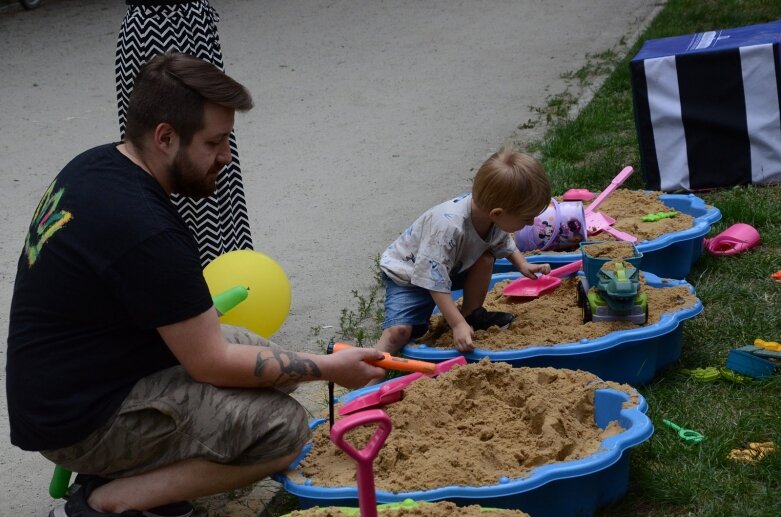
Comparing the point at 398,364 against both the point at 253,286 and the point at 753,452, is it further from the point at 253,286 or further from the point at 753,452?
the point at 753,452

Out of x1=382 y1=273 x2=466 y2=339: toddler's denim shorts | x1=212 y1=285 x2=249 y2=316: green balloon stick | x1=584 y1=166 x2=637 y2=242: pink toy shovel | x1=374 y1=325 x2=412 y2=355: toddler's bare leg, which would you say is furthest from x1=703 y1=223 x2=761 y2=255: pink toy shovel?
x1=212 y1=285 x2=249 y2=316: green balloon stick

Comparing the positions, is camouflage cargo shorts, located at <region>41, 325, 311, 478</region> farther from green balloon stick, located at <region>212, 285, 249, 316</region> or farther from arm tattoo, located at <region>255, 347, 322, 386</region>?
green balloon stick, located at <region>212, 285, 249, 316</region>

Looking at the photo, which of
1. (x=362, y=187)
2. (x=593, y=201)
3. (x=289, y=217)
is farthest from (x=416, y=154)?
(x=593, y=201)

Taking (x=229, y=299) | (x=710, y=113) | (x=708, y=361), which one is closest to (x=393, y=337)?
(x=229, y=299)

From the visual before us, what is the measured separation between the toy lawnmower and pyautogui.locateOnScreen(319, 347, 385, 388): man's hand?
40.8 inches

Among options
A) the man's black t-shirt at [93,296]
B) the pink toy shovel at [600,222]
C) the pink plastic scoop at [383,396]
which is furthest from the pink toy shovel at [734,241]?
the man's black t-shirt at [93,296]

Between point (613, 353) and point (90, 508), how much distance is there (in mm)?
1657

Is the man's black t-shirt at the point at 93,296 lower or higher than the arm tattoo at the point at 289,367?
higher

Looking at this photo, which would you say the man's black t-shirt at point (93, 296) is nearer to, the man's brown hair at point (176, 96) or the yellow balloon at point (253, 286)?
the man's brown hair at point (176, 96)

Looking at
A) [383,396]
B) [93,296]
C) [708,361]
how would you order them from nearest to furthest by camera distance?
[93,296] → [383,396] → [708,361]

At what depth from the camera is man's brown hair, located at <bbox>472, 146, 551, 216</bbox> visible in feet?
11.4

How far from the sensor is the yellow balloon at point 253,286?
3.47 metres

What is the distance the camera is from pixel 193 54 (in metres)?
4.16

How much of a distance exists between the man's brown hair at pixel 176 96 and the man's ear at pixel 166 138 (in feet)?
0.03
